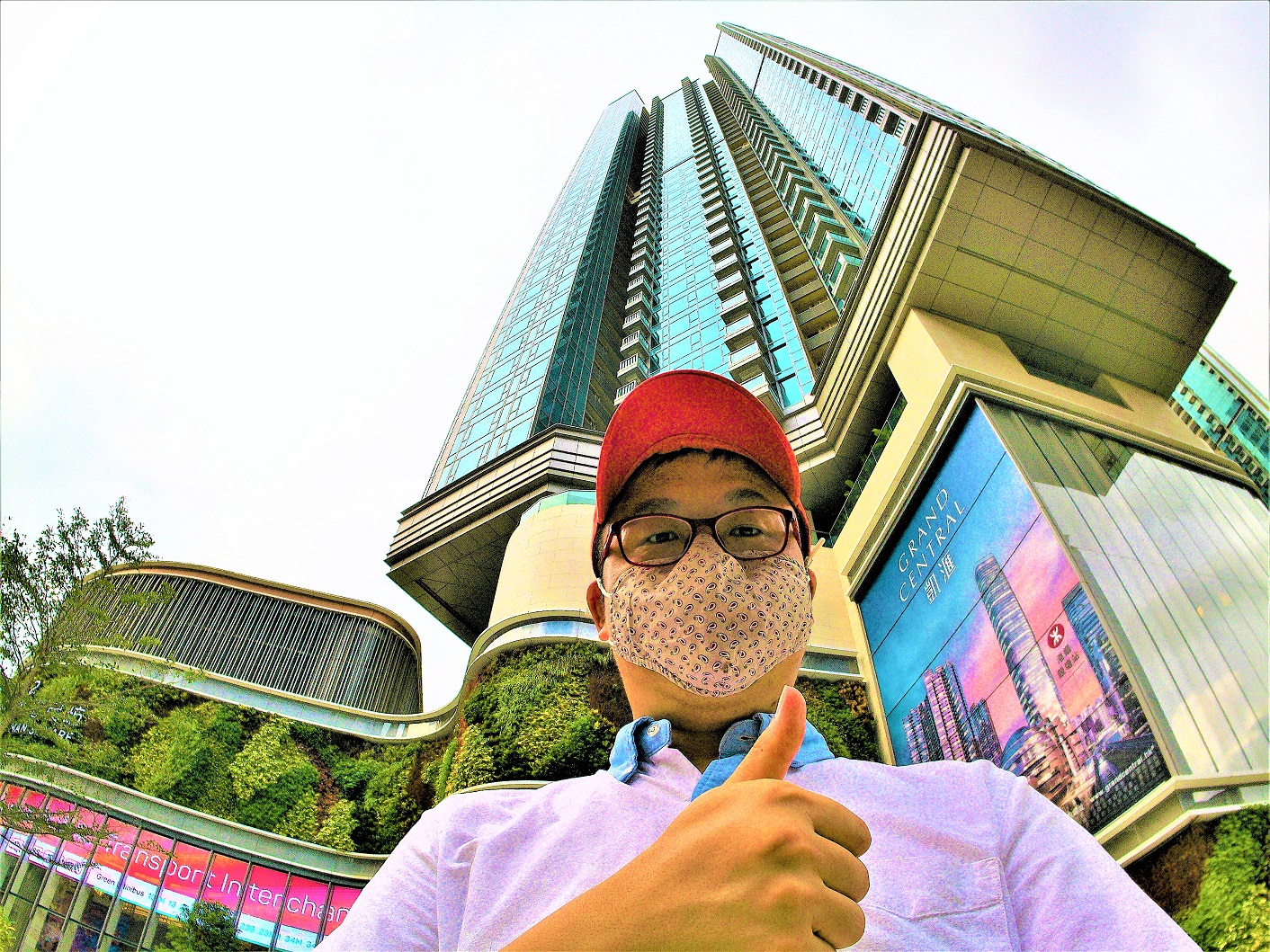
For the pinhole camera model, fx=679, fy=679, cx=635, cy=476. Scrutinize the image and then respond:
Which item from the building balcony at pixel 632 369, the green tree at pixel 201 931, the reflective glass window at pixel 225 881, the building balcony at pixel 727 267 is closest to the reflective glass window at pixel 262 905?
the reflective glass window at pixel 225 881

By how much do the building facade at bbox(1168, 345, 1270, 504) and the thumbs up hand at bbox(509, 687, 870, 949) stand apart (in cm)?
3461

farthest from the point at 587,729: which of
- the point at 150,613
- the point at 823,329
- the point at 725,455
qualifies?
the point at 823,329

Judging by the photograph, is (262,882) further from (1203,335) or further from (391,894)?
(1203,335)

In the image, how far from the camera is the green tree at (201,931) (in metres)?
12.0

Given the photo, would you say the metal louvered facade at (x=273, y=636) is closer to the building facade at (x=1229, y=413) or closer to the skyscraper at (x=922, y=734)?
the skyscraper at (x=922, y=734)

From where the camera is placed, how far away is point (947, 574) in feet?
36.0

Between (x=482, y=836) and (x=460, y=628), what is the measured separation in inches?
962

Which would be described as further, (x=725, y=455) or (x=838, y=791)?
(x=725, y=455)

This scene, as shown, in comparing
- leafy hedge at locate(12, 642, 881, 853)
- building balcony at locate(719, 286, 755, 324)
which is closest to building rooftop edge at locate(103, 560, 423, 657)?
leafy hedge at locate(12, 642, 881, 853)

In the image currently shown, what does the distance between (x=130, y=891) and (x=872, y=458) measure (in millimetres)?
16830

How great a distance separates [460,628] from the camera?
81.5 feet

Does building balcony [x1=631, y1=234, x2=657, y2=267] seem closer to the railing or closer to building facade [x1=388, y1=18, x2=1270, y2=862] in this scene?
building facade [x1=388, y1=18, x2=1270, y2=862]

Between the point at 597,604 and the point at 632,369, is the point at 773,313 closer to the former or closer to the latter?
the point at 632,369

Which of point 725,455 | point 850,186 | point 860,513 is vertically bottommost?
point 725,455
